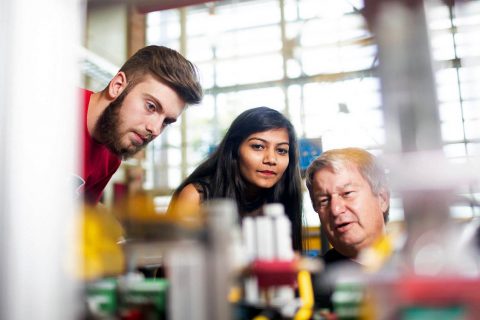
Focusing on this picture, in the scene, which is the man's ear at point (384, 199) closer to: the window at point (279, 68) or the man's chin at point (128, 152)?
the window at point (279, 68)

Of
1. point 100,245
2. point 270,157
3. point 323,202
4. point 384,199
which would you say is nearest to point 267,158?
point 270,157

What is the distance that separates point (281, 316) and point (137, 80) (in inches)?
23.7

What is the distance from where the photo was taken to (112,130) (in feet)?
3.26

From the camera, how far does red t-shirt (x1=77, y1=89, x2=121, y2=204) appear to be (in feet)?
3.16

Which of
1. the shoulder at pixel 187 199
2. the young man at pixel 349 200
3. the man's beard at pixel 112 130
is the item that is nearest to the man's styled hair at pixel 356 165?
the young man at pixel 349 200

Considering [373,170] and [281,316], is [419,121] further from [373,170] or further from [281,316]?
[281,316]

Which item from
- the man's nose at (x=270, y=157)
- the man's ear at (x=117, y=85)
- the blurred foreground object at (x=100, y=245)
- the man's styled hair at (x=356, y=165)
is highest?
the man's ear at (x=117, y=85)

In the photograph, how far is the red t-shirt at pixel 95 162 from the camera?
0.96 meters

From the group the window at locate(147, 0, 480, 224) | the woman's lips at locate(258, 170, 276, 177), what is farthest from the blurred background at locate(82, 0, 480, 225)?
the woman's lips at locate(258, 170, 276, 177)

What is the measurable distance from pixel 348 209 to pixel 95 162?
59 centimetres

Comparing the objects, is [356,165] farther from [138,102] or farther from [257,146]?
[138,102]

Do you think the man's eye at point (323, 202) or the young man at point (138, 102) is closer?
the man's eye at point (323, 202)

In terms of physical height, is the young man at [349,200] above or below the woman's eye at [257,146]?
below

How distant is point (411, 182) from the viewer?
61cm
